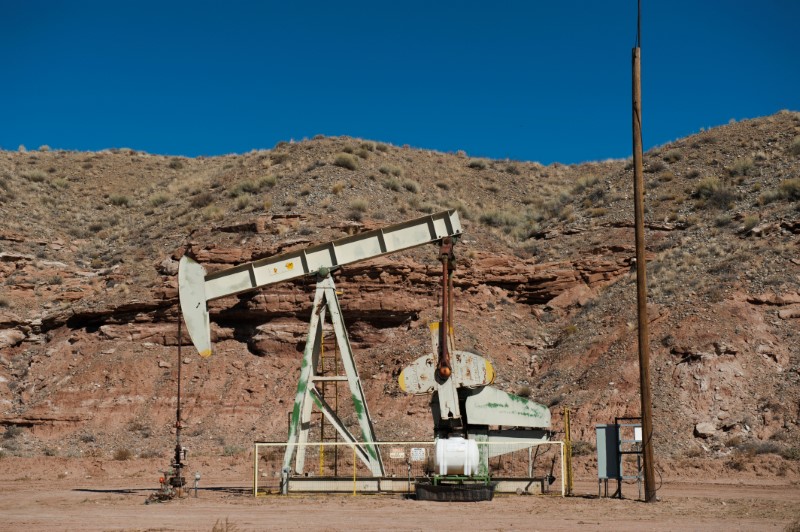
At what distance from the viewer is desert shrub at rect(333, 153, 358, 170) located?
4150 centimetres

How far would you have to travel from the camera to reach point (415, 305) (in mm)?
30875

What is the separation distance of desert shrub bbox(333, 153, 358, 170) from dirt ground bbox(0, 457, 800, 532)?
2216 centimetres

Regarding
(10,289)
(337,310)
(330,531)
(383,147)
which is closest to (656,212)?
(383,147)

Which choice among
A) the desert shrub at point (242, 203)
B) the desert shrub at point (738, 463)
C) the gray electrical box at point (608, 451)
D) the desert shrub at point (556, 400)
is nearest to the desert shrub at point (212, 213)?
the desert shrub at point (242, 203)

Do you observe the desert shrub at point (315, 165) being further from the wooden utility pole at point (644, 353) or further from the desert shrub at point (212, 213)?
the wooden utility pole at point (644, 353)

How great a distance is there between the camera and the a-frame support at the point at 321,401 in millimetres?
18688

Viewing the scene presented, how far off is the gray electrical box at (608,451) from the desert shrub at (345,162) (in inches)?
1010

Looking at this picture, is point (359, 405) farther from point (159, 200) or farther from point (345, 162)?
point (159, 200)

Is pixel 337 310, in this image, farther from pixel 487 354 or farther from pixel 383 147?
pixel 383 147

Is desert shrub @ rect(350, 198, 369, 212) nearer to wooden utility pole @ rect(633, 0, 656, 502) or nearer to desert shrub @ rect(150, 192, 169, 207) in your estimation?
desert shrub @ rect(150, 192, 169, 207)

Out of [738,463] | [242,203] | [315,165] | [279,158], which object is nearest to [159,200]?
[279,158]

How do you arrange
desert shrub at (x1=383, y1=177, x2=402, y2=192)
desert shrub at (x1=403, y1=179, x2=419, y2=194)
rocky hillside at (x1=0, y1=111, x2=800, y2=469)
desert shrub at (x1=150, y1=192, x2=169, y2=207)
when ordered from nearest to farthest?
rocky hillside at (x1=0, y1=111, x2=800, y2=469), desert shrub at (x1=383, y1=177, x2=402, y2=192), desert shrub at (x1=403, y1=179, x2=419, y2=194), desert shrub at (x1=150, y1=192, x2=169, y2=207)

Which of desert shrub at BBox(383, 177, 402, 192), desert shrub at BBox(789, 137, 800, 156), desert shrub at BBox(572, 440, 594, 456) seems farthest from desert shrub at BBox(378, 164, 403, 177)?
desert shrub at BBox(572, 440, 594, 456)

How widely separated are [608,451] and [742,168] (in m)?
25.1
